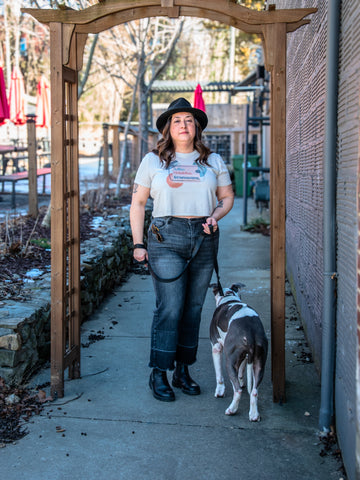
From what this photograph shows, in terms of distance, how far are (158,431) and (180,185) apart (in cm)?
155

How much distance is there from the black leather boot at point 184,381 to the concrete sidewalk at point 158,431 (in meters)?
0.06

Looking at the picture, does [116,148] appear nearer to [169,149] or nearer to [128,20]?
[128,20]

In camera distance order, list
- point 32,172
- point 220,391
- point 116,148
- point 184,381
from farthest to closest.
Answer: point 116,148 < point 32,172 < point 184,381 < point 220,391

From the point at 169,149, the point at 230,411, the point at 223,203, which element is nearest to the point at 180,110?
the point at 169,149

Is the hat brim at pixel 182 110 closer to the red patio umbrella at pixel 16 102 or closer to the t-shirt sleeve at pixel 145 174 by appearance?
the t-shirt sleeve at pixel 145 174

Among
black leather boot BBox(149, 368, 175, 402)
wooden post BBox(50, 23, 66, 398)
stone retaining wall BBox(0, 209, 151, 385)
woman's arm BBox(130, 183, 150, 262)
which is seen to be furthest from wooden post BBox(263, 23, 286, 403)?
stone retaining wall BBox(0, 209, 151, 385)

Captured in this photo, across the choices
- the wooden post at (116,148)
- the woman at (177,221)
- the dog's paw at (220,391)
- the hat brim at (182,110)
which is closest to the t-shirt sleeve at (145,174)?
the woman at (177,221)

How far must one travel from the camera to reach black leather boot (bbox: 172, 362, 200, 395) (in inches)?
163

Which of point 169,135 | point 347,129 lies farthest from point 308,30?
point 347,129

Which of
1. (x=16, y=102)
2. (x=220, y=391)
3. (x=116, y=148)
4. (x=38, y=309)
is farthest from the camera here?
(x=116, y=148)

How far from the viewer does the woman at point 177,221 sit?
153 inches

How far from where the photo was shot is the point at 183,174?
3900 millimetres

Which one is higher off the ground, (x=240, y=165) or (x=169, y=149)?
(x=240, y=165)

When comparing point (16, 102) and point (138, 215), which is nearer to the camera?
point (138, 215)
